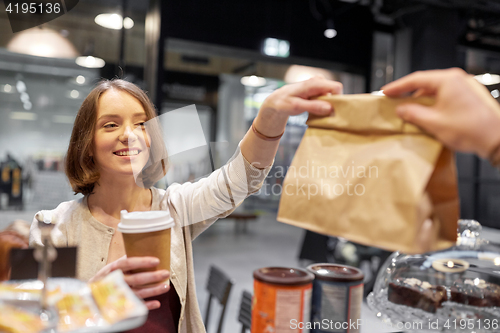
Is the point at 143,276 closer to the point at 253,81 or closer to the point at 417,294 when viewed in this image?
the point at 417,294

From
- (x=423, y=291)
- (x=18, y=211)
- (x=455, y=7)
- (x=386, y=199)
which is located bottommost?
(x=18, y=211)

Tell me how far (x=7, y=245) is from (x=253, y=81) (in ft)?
14.7

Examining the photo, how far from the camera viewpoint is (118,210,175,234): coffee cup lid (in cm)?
76

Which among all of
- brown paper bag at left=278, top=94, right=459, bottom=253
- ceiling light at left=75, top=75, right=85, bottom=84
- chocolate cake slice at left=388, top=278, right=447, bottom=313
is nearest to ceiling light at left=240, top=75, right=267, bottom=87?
ceiling light at left=75, top=75, right=85, bottom=84

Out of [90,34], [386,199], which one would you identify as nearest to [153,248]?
[386,199]

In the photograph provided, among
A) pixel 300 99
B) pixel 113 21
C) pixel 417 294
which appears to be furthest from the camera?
pixel 113 21

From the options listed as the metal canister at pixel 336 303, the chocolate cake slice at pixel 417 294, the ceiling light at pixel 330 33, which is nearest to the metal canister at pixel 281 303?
the metal canister at pixel 336 303

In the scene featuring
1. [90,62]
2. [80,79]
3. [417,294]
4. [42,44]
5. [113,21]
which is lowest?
[417,294]

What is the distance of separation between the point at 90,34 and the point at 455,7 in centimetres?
452

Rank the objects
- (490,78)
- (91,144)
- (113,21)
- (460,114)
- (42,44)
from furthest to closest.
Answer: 1. (490,78)
2. (113,21)
3. (42,44)
4. (91,144)
5. (460,114)

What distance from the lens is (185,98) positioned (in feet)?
15.1

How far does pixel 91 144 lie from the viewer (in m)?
1.19

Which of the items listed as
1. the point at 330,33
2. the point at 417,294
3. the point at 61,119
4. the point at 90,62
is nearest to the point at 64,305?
the point at 417,294

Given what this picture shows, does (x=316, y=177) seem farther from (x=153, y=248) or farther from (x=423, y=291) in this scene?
(x=423, y=291)
